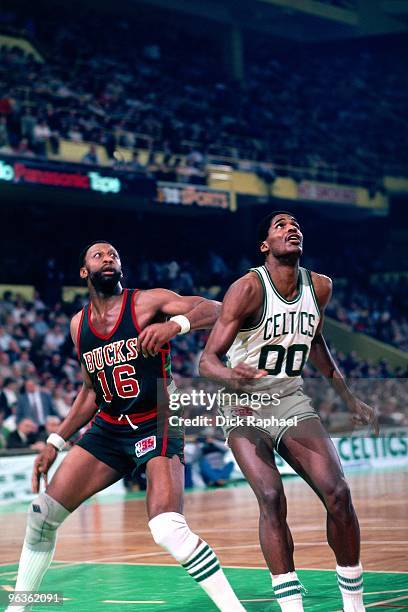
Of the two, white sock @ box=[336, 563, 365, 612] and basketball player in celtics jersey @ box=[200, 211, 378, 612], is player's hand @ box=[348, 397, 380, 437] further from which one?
white sock @ box=[336, 563, 365, 612]

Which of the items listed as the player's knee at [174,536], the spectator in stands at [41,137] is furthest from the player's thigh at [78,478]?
the spectator in stands at [41,137]

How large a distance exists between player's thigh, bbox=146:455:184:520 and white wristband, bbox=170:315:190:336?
0.81 m

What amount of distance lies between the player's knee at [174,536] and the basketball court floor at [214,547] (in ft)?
4.76

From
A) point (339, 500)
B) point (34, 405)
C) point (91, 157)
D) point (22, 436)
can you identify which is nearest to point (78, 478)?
point (339, 500)

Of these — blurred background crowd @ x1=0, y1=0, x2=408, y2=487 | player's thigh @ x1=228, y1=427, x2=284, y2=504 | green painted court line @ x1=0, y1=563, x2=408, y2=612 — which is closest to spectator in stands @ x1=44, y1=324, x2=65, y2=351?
blurred background crowd @ x1=0, y1=0, x2=408, y2=487

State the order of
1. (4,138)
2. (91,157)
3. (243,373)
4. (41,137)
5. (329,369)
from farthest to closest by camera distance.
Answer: (91,157), (41,137), (4,138), (329,369), (243,373)

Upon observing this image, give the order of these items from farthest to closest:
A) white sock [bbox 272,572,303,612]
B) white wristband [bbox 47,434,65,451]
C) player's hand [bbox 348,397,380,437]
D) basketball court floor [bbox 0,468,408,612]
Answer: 1. basketball court floor [bbox 0,468,408,612]
2. white wristband [bbox 47,434,65,451]
3. player's hand [bbox 348,397,380,437]
4. white sock [bbox 272,572,303,612]

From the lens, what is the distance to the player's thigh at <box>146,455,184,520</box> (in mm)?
6738

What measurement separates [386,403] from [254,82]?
17.6 meters

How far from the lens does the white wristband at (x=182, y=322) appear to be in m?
6.98

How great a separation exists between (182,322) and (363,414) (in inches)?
52.4

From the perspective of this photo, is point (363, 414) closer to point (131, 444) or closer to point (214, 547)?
point (131, 444)

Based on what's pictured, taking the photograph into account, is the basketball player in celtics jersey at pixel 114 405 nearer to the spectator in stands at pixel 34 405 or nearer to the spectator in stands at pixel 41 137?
the spectator in stands at pixel 34 405

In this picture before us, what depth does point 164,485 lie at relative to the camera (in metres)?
6.82
